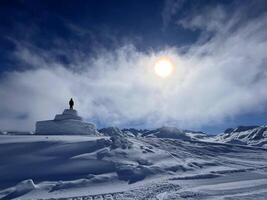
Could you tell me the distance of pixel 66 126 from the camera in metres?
48.0

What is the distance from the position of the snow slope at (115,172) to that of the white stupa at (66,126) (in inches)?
267

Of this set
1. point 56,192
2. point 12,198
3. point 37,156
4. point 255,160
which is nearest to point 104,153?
point 37,156

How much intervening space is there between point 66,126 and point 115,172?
55.2 ft

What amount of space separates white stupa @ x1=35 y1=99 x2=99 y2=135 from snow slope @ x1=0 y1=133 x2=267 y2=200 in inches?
267

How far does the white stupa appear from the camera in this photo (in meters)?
47.8

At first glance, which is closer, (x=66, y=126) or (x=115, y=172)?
(x=115, y=172)

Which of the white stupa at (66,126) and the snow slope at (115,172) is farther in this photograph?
the white stupa at (66,126)

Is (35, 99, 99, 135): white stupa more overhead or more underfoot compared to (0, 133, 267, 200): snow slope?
more overhead

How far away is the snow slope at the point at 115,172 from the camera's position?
90.7 feet

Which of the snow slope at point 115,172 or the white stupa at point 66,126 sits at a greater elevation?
the white stupa at point 66,126

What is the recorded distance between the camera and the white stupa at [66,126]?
47.8 metres

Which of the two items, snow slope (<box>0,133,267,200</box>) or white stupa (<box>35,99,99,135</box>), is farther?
white stupa (<box>35,99,99,135</box>)

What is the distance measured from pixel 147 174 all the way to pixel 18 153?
43.6 ft

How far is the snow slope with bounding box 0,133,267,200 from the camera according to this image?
90.7 feet
